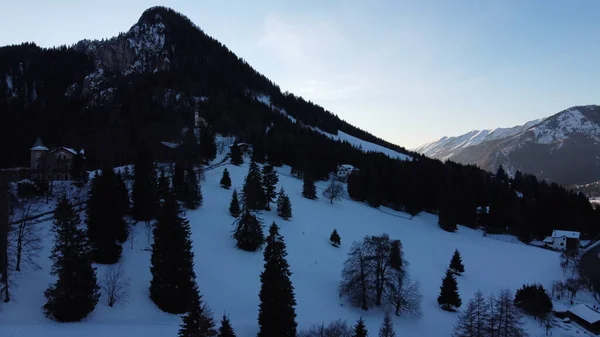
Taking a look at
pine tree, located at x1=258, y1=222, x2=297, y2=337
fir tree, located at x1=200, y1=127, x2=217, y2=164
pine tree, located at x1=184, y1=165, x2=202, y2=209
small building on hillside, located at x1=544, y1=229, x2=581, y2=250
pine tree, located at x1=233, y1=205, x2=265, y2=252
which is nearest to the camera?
pine tree, located at x1=258, y1=222, x2=297, y2=337

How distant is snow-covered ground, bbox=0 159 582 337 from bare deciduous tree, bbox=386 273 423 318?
1.10 metres

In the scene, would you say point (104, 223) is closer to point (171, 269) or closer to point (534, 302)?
point (171, 269)

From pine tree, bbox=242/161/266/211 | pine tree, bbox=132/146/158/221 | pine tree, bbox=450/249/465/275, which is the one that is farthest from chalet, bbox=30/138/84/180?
pine tree, bbox=450/249/465/275

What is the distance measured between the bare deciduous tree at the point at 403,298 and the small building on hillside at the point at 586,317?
19513mm

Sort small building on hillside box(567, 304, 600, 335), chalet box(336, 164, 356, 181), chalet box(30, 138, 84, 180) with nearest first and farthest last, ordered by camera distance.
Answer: small building on hillside box(567, 304, 600, 335) < chalet box(30, 138, 84, 180) < chalet box(336, 164, 356, 181)

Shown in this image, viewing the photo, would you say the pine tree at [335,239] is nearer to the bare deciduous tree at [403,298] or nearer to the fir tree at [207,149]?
the bare deciduous tree at [403,298]

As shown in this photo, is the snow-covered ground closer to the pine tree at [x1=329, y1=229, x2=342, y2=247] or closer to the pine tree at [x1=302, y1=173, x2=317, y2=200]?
the pine tree at [x1=329, y1=229, x2=342, y2=247]

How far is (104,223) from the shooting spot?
118 feet

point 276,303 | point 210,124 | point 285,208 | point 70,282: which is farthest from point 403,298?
point 210,124

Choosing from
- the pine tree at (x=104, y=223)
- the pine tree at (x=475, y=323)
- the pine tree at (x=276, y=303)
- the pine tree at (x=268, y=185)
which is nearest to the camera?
the pine tree at (x=276, y=303)

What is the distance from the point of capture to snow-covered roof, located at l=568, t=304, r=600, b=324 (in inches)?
1688

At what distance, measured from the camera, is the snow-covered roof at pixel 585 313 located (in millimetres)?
42862

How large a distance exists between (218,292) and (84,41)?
648 feet

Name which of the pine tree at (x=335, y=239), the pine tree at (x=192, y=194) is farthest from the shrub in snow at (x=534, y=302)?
the pine tree at (x=192, y=194)
